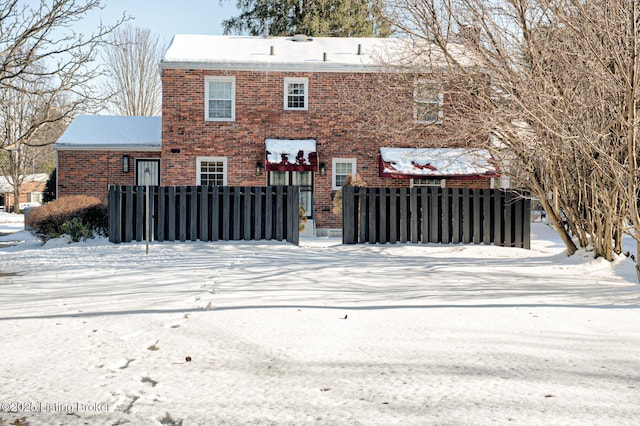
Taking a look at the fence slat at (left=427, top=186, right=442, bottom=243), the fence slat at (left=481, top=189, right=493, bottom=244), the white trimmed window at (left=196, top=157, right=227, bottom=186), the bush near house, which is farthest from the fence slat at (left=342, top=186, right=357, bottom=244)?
the white trimmed window at (left=196, top=157, right=227, bottom=186)

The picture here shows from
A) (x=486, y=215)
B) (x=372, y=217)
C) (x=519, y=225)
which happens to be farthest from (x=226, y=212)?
(x=519, y=225)

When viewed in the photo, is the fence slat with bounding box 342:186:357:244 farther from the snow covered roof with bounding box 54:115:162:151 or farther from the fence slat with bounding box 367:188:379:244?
the snow covered roof with bounding box 54:115:162:151

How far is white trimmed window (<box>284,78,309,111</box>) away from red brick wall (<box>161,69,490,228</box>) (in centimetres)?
15

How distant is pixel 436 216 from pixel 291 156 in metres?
7.79

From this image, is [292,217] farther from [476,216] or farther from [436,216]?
[476,216]

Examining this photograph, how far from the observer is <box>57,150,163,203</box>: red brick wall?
2438 centimetres

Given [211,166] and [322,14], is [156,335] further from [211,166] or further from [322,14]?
[322,14]

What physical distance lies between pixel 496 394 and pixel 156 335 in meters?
2.73

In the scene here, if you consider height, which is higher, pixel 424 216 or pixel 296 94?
pixel 296 94

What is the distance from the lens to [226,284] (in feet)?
26.0

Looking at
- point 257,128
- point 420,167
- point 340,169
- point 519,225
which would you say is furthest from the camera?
point 340,169

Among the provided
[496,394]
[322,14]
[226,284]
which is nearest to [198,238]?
[226,284]

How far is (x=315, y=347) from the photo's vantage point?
4.60 meters

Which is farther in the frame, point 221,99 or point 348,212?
point 221,99
